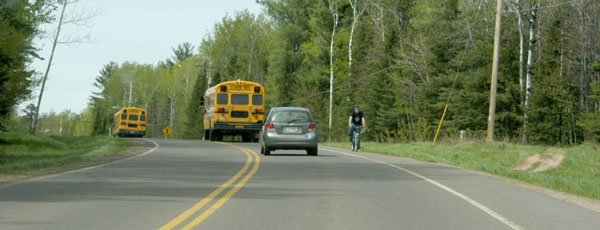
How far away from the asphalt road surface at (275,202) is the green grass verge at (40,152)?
2490 millimetres

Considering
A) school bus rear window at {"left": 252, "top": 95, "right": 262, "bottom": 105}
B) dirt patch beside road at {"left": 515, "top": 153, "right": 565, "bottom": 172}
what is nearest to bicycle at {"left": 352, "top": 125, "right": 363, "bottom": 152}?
dirt patch beside road at {"left": 515, "top": 153, "right": 565, "bottom": 172}

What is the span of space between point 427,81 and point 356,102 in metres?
8.83

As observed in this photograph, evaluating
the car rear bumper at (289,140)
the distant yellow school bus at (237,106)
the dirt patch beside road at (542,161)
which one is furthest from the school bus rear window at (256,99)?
the dirt patch beside road at (542,161)

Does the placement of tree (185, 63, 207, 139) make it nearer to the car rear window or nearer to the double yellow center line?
the car rear window

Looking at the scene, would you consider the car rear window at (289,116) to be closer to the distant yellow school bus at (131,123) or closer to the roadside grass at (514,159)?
the roadside grass at (514,159)

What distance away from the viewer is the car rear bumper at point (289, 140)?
2311 cm

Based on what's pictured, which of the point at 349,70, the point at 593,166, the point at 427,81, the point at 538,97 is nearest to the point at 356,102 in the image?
the point at 349,70

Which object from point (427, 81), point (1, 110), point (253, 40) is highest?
point (253, 40)

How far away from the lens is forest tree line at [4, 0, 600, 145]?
1410 inches

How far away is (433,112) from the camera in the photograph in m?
44.9

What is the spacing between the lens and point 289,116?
76.8ft

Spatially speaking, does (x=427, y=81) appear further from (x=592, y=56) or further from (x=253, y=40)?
(x=253, y=40)

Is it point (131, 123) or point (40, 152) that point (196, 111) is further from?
point (40, 152)

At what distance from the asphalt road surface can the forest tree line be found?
17128mm
